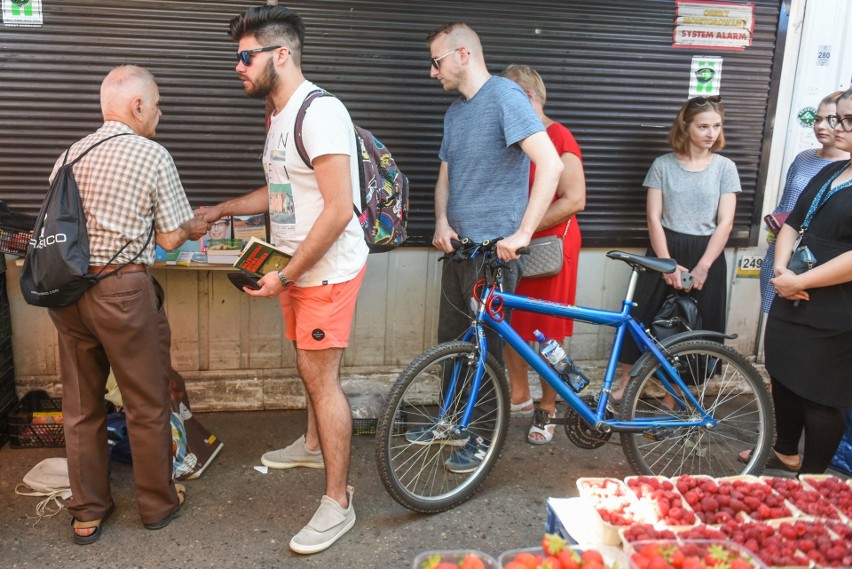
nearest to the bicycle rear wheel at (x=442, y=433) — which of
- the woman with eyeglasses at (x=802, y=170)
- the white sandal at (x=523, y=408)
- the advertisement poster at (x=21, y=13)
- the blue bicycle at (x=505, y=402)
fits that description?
the blue bicycle at (x=505, y=402)

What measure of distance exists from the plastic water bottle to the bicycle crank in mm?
102

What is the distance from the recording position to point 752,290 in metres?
5.17

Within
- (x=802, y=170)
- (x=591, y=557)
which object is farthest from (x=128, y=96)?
(x=802, y=170)

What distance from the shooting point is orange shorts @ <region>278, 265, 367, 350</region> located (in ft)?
10.5

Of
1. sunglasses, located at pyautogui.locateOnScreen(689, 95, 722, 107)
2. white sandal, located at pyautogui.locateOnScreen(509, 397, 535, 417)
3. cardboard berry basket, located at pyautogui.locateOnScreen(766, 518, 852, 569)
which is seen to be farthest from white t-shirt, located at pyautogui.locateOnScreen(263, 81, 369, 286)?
sunglasses, located at pyautogui.locateOnScreen(689, 95, 722, 107)

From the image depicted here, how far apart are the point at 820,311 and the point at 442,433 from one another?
1.88 m

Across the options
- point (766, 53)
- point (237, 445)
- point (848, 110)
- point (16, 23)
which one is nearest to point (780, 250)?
point (848, 110)

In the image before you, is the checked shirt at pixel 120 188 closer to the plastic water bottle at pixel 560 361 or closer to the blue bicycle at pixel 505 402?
the blue bicycle at pixel 505 402

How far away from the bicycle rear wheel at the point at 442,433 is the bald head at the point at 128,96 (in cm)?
158

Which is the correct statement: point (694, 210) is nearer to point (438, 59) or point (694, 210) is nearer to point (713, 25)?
point (713, 25)

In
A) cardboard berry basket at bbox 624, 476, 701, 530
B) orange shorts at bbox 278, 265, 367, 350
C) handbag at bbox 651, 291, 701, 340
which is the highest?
orange shorts at bbox 278, 265, 367, 350

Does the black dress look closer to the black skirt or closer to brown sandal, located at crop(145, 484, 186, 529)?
the black skirt

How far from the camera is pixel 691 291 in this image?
15.0 feet

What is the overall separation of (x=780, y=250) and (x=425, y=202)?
79.6 inches
